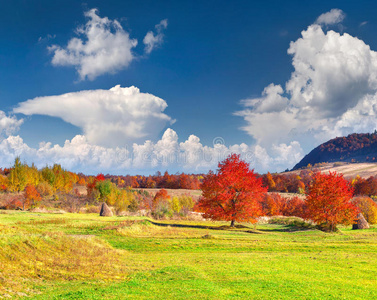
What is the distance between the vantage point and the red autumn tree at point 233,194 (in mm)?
42000

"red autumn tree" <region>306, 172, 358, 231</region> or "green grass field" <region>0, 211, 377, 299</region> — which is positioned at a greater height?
"red autumn tree" <region>306, 172, 358, 231</region>

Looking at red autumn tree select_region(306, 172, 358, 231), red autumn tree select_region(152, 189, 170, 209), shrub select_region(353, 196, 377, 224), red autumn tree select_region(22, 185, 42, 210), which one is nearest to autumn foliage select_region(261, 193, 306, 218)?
red autumn tree select_region(152, 189, 170, 209)

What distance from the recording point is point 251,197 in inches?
1654

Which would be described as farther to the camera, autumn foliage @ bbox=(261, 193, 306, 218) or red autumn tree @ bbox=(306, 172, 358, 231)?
autumn foliage @ bbox=(261, 193, 306, 218)

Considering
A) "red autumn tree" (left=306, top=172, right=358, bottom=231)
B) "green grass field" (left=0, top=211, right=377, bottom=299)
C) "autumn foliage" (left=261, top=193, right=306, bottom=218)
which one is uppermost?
"red autumn tree" (left=306, top=172, right=358, bottom=231)

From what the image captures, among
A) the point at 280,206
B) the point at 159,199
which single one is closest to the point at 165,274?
the point at 159,199

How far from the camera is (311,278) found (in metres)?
13.9

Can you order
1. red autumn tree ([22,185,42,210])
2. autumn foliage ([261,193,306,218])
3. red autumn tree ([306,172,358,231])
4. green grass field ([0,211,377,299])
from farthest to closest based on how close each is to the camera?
1. autumn foliage ([261,193,306,218])
2. red autumn tree ([22,185,42,210])
3. red autumn tree ([306,172,358,231])
4. green grass field ([0,211,377,299])

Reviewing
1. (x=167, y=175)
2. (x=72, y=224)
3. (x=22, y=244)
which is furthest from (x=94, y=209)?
(x=167, y=175)

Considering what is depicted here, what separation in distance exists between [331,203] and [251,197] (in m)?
10.1

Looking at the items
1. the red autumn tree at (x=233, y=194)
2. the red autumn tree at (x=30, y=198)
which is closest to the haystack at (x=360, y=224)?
the red autumn tree at (x=233, y=194)

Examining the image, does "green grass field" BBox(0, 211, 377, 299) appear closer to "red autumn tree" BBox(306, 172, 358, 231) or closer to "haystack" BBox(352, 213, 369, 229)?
"red autumn tree" BBox(306, 172, 358, 231)

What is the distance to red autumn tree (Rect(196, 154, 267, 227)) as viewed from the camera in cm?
4200

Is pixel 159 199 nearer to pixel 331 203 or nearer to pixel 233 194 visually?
pixel 233 194
